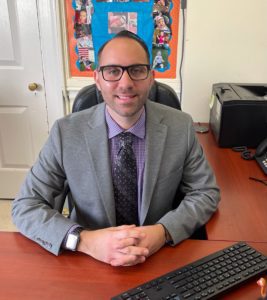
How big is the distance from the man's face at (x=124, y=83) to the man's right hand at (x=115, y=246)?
0.42 meters

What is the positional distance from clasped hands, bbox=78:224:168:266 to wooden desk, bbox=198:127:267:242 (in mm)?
207

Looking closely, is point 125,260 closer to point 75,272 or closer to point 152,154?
point 75,272

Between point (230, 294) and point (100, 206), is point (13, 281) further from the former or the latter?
point (230, 294)

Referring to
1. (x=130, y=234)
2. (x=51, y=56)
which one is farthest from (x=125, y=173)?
(x=51, y=56)

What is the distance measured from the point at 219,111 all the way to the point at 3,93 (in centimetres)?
157

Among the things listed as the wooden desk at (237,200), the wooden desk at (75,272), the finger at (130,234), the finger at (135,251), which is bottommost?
the wooden desk at (237,200)

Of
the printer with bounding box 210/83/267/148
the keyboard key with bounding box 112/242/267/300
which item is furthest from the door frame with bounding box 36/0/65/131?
the keyboard key with bounding box 112/242/267/300

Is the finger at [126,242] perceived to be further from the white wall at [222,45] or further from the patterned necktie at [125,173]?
the white wall at [222,45]

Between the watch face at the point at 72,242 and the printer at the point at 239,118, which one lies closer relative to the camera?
the watch face at the point at 72,242

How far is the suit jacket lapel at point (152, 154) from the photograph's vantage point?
3.93 feet

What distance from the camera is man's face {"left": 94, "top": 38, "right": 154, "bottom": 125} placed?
1.11m

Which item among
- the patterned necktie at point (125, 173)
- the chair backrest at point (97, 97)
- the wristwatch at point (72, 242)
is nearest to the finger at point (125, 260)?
the wristwatch at point (72, 242)

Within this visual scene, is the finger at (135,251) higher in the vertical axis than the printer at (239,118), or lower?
lower

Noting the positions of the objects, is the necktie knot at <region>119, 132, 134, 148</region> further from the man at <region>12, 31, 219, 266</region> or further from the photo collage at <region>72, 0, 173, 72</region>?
the photo collage at <region>72, 0, 173, 72</region>
